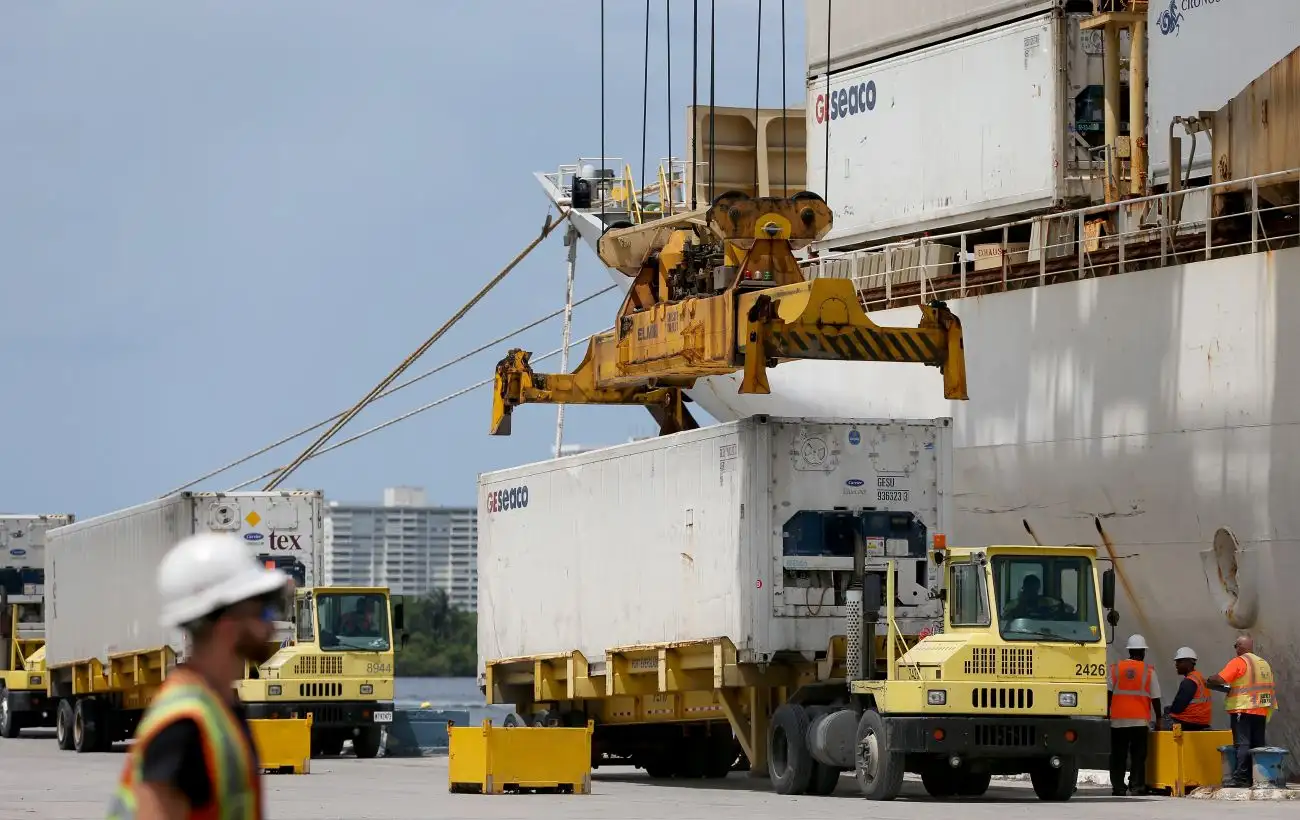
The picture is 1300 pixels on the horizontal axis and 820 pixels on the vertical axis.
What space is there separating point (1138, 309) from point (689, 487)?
5415 mm

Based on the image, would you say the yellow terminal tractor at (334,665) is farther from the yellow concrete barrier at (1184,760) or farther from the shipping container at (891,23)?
the yellow concrete barrier at (1184,760)

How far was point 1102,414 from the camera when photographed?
72.7ft

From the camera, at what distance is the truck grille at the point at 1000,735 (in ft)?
52.9

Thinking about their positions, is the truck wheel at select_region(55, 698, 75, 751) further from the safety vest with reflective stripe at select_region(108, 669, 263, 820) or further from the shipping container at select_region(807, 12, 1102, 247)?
the safety vest with reflective stripe at select_region(108, 669, 263, 820)

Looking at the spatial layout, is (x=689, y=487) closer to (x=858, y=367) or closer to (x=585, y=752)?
(x=585, y=752)

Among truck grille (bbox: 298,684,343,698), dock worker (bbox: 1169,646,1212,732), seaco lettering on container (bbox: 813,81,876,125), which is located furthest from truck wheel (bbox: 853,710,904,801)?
seaco lettering on container (bbox: 813,81,876,125)

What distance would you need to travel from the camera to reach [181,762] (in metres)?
4.00

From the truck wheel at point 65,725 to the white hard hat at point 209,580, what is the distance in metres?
25.6

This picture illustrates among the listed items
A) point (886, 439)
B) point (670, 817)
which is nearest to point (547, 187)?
point (886, 439)

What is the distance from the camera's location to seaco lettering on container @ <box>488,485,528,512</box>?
22484mm

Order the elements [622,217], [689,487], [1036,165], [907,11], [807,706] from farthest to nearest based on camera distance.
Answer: [622,217], [907,11], [1036,165], [689,487], [807,706]

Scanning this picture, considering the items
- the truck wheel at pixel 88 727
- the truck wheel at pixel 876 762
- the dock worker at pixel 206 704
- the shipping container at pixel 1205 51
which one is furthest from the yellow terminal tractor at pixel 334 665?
the dock worker at pixel 206 704

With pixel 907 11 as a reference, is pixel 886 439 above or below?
below

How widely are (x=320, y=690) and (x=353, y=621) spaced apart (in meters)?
0.92
